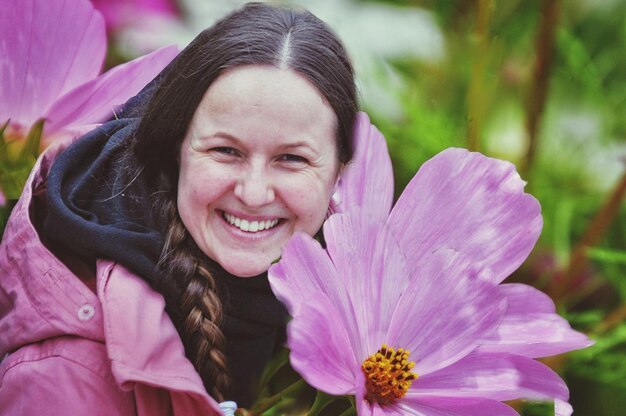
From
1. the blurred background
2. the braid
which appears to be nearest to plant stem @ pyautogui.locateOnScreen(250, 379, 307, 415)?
the braid

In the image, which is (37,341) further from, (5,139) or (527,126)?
(527,126)

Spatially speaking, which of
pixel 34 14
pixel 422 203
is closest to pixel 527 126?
pixel 422 203

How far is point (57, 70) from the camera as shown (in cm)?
41

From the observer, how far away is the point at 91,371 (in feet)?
1.19

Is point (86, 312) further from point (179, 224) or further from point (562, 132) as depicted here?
point (562, 132)

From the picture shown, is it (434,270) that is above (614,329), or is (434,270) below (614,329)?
above

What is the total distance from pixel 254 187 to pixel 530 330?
0.14 m

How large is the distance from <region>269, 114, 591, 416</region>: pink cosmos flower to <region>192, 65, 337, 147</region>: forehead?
1.5 inches

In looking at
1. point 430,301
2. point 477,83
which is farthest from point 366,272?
point 477,83

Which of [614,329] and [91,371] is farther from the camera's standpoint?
[614,329]

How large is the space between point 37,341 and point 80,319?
0.02 meters

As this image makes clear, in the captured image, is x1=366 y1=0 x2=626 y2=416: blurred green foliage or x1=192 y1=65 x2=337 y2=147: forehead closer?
x1=192 y1=65 x2=337 y2=147: forehead

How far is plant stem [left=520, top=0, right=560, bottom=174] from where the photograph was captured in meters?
0.46

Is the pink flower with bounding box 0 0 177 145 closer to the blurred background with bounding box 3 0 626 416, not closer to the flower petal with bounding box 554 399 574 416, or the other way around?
the blurred background with bounding box 3 0 626 416
